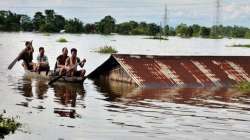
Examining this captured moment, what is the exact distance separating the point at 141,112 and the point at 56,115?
314cm

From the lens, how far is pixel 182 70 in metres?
33.0

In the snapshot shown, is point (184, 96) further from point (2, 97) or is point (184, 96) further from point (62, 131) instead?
point (62, 131)

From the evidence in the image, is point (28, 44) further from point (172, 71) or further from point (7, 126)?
point (7, 126)

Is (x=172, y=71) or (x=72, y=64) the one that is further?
(x=172, y=71)

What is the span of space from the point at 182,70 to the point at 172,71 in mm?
665

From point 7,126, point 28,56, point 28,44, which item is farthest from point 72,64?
point 7,126

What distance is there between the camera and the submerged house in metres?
31.6

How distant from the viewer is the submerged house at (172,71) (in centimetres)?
3161

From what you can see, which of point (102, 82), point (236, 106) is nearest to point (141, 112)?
point (236, 106)

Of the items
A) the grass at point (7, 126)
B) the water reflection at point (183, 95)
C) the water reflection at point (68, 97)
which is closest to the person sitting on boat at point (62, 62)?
the water reflection at point (68, 97)

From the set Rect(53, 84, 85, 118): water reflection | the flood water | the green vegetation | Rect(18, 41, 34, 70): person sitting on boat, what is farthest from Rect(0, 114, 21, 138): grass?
Rect(18, 41, 34, 70): person sitting on boat

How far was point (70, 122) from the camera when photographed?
19.2 metres

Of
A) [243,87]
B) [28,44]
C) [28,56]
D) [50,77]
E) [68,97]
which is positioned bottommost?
[243,87]

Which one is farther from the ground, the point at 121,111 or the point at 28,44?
the point at 28,44
